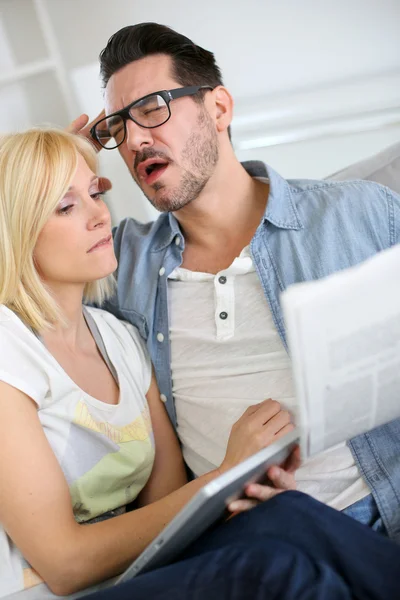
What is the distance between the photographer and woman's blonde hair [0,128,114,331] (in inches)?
44.3

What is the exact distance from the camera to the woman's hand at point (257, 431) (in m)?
0.98

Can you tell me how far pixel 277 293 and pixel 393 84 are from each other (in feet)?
2.77

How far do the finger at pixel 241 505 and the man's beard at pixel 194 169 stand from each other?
661 mm

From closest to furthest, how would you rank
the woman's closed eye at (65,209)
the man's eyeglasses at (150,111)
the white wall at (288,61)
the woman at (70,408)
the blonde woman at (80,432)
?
the blonde woman at (80,432) < the woman at (70,408) < the woman's closed eye at (65,209) < the man's eyeglasses at (150,111) < the white wall at (288,61)

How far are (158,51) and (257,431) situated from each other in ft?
2.86

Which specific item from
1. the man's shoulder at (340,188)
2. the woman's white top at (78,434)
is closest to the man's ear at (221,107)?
the man's shoulder at (340,188)

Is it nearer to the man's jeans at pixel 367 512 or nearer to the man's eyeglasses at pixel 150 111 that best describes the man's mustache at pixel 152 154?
the man's eyeglasses at pixel 150 111

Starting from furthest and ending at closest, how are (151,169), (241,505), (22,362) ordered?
(151,169)
(22,362)
(241,505)

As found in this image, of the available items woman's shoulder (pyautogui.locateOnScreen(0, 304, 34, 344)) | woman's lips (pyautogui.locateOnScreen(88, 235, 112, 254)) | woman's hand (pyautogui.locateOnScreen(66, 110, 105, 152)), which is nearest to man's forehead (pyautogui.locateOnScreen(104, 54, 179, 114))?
woman's hand (pyautogui.locateOnScreen(66, 110, 105, 152))

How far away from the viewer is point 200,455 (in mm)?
1284

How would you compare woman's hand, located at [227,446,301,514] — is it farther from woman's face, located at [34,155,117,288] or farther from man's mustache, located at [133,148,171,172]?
man's mustache, located at [133,148,171,172]

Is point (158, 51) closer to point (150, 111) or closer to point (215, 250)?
point (150, 111)

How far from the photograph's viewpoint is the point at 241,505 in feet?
3.04

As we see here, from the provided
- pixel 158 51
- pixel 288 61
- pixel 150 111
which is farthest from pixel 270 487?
pixel 288 61
